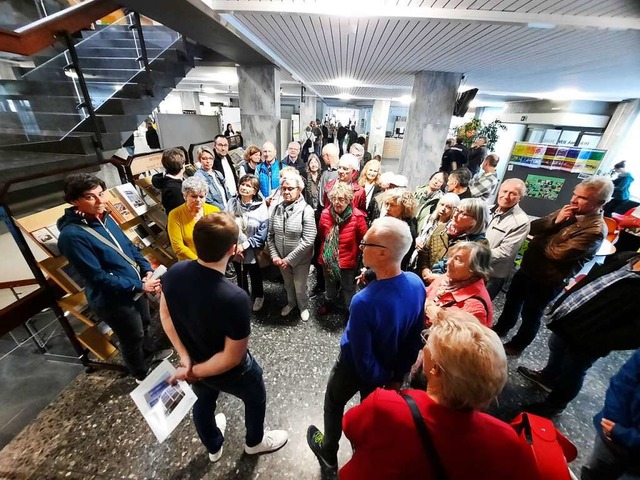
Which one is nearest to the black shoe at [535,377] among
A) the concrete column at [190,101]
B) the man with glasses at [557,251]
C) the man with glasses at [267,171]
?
the man with glasses at [557,251]

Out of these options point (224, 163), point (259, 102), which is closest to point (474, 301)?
point (224, 163)

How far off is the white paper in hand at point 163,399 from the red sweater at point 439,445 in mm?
1196

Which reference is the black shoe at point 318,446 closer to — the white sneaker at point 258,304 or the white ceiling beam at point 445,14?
the white sneaker at point 258,304

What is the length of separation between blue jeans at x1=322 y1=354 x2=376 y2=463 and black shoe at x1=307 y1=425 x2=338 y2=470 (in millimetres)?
80

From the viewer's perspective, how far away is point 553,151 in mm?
5496

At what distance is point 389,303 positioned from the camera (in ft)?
3.73

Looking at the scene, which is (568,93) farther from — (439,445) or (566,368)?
(439,445)

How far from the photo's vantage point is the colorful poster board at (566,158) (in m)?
5.41

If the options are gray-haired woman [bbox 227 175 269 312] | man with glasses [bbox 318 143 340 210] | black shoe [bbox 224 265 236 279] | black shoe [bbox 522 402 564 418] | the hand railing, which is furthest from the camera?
man with glasses [bbox 318 143 340 210]

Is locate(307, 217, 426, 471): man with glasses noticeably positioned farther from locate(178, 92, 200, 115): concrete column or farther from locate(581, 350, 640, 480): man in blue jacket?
locate(178, 92, 200, 115): concrete column

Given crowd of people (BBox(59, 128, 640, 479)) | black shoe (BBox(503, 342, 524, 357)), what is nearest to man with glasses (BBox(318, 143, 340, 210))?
crowd of people (BBox(59, 128, 640, 479))

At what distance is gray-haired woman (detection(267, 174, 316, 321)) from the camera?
235 cm

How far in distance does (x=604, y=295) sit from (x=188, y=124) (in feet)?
22.1

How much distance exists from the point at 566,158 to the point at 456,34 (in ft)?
16.5
